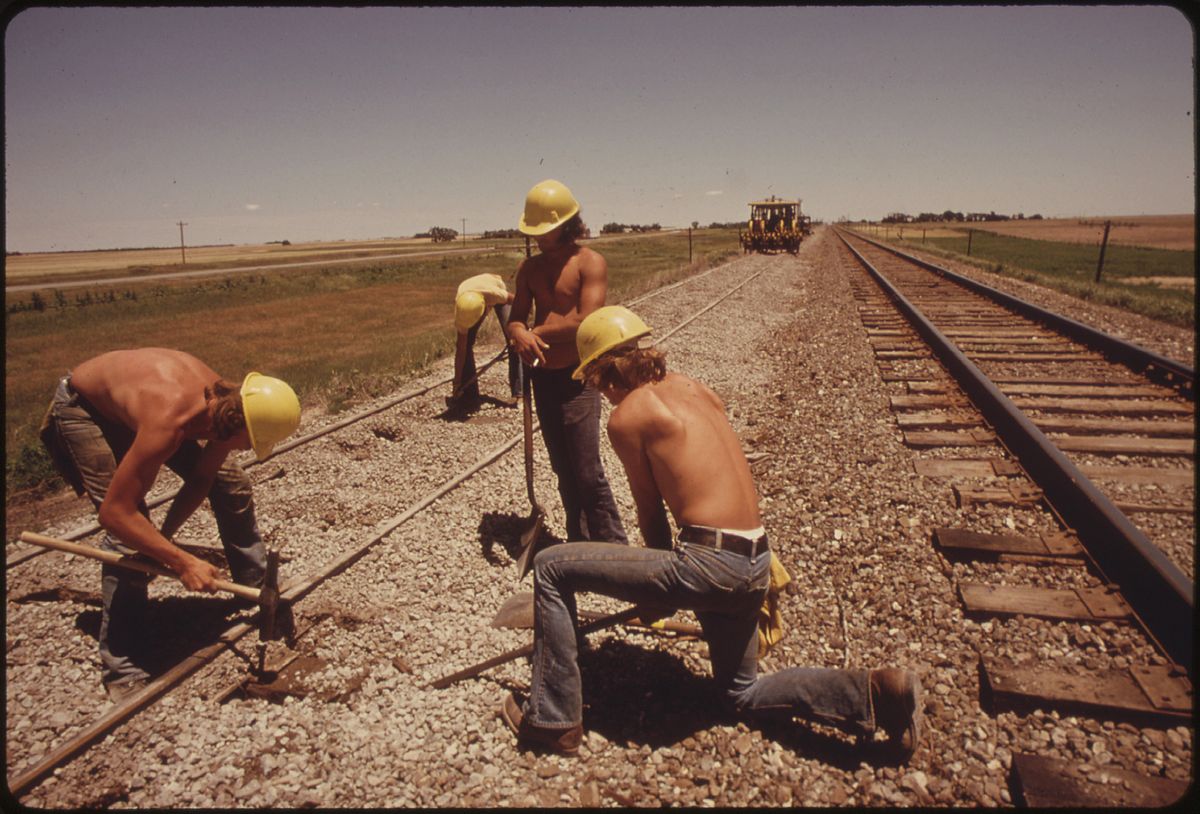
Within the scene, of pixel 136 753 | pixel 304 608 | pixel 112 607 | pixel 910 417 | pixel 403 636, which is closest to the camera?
pixel 136 753

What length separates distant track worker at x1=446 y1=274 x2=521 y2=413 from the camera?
273 inches

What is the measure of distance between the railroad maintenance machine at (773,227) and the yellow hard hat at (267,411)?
33.9 meters

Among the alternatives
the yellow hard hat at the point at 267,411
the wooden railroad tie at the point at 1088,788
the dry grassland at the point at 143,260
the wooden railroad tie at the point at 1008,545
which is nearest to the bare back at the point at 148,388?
the yellow hard hat at the point at 267,411

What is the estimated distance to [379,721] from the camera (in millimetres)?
2900

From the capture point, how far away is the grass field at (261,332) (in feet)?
33.6

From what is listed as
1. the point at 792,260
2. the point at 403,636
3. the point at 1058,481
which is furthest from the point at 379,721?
the point at 792,260

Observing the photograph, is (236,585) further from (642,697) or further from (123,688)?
(642,697)

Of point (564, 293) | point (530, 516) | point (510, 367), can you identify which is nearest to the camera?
point (564, 293)

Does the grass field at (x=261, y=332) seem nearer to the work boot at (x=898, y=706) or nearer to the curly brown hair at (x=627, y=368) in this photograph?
the curly brown hair at (x=627, y=368)

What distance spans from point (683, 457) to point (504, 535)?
2.47 m

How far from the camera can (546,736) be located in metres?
2.68

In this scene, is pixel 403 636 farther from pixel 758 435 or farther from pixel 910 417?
pixel 910 417

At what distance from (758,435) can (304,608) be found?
4.52 m

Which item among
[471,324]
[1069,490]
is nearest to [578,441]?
[1069,490]
